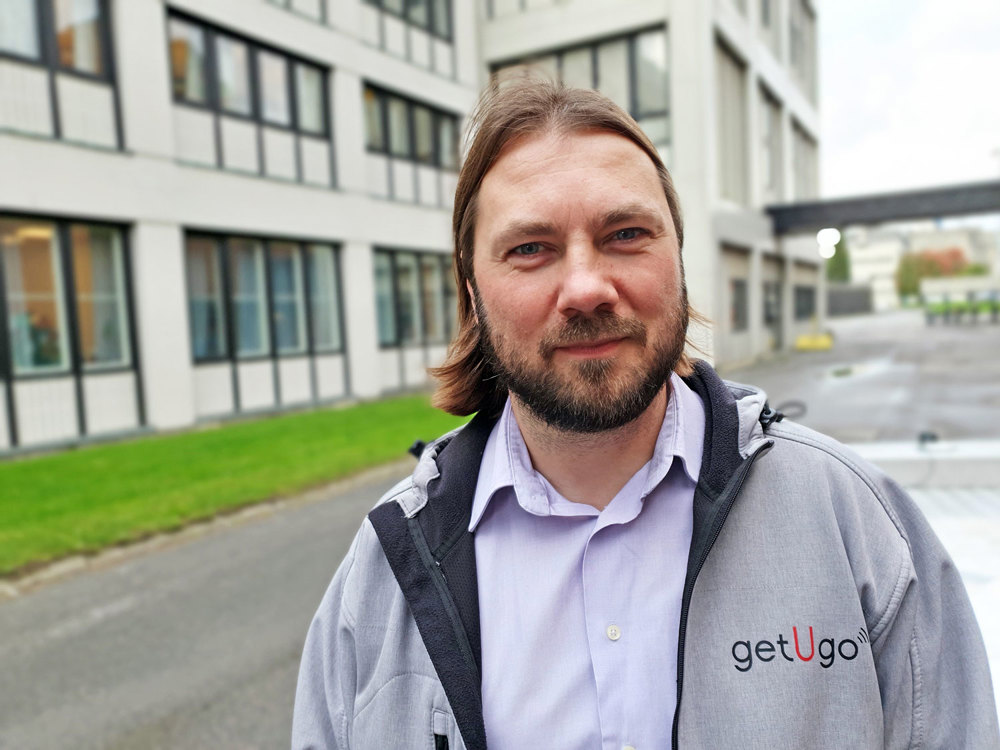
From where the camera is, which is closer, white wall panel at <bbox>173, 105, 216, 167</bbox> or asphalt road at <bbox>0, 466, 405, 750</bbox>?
asphalt road at <bbox>0, 466, 405, 750</bbox>

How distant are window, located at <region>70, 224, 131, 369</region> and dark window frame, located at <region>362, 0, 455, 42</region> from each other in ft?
27.5

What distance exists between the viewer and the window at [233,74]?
13689mm

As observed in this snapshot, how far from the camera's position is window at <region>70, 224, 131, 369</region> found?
11.8 m

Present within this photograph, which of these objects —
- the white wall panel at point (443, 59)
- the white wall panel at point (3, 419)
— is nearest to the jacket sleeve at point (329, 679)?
the white wall panel at point (3, 419)

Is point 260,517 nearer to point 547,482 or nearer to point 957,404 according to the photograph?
point 547,482

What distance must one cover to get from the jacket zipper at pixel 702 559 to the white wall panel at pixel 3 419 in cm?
1186

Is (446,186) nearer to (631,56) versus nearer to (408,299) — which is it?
(408,299)

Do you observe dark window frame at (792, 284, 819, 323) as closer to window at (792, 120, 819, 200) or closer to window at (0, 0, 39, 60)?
window at (792, 120, 819, 200)

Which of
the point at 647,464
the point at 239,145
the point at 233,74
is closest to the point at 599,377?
the point at 647,464

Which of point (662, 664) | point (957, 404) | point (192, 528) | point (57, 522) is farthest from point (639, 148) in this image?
point (957, 404)

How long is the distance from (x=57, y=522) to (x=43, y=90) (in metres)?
7.11

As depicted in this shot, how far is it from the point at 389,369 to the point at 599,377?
55.3ft

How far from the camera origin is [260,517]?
24.3ft

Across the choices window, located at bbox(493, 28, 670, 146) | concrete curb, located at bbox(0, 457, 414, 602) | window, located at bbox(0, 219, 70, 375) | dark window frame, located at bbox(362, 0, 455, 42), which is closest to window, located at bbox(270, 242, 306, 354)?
window, located at bbox(0, 219, 70, 375)
